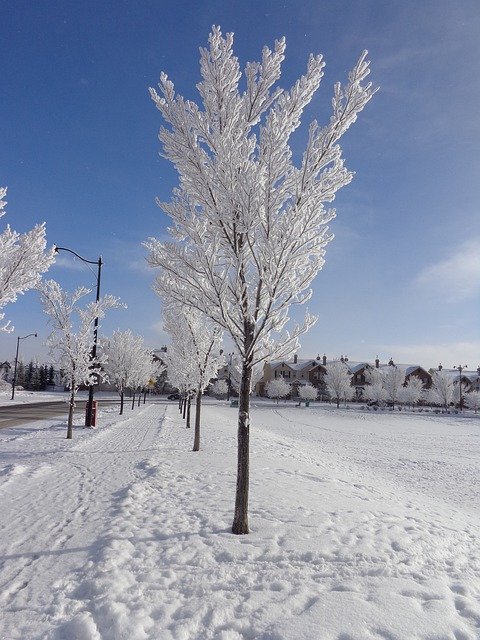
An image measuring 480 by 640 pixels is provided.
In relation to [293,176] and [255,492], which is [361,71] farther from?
[255,492]

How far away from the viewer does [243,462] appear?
5680 mm

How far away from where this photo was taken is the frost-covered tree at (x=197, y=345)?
45.9 feet

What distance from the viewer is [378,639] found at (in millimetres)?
3107

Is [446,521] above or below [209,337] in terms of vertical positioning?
below

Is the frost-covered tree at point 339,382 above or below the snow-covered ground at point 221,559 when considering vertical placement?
above

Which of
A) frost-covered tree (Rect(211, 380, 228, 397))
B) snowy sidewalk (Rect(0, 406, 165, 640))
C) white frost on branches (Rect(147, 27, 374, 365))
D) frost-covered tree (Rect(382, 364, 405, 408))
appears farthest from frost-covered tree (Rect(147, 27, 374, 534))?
frost-covered tree (Rect(211, 380, 228, 397))

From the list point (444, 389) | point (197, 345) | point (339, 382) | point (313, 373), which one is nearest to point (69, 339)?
point (197, 345)

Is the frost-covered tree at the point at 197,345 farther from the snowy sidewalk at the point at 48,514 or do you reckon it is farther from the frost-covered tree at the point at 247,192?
the frost-covered tree at the point at 247,192

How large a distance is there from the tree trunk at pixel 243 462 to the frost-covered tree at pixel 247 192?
0.05ft

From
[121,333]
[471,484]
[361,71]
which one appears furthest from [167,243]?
[121,333]

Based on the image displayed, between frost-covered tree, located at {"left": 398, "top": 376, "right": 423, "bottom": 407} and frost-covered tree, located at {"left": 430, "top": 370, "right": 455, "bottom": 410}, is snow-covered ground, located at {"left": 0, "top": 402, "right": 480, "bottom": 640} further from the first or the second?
frost-covered tree, located at {"left": 430, "top": 370, "right": 455, "bottom": 410}

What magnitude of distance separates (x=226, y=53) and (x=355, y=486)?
29.6 ft

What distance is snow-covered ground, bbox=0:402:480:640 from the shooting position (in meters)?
3.33

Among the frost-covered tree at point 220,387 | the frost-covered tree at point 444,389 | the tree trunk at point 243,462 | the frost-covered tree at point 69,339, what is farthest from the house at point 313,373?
the tree trunk at point 243,462
